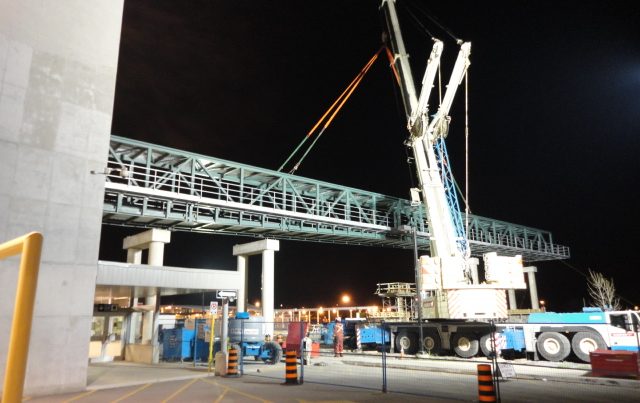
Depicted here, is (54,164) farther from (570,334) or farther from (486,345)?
(570,334)

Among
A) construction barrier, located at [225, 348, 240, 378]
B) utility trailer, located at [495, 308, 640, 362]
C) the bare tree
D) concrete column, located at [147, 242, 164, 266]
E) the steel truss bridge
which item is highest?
the steel truss bridge

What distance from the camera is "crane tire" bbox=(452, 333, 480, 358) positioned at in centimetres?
2292

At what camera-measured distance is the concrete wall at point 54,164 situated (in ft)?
42.9

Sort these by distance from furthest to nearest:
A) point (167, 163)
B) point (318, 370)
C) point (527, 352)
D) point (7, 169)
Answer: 1. point (167, 163)
2. point (527, 352)
3. point (318, 370)
4. point (7, 169)

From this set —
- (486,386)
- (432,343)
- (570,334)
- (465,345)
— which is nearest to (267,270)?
(432,343)

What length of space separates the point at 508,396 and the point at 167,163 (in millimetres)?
25739

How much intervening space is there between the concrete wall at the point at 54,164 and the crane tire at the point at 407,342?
17434 millimetres

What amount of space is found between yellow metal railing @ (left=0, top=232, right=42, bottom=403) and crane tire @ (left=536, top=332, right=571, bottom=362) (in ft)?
73.1

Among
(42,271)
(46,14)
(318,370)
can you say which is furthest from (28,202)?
(318,370)

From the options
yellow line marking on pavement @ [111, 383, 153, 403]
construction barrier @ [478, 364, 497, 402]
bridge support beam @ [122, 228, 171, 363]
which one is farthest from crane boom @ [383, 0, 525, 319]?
bridge support beam @ [122, 228, 171, 363]

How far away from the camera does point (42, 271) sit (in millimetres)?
13266

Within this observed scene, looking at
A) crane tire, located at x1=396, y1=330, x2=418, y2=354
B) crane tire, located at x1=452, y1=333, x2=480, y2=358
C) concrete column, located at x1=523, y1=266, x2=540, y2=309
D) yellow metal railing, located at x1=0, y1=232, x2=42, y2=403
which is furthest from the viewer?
concrete column, located at x1=523, y1=266, x2=540, y2=309

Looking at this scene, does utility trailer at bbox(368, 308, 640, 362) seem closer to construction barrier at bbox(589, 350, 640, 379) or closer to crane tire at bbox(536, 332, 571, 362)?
crane tire at bbox(536, 332, 571, 362)

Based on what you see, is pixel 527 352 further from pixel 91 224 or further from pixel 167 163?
pixel 167 163
